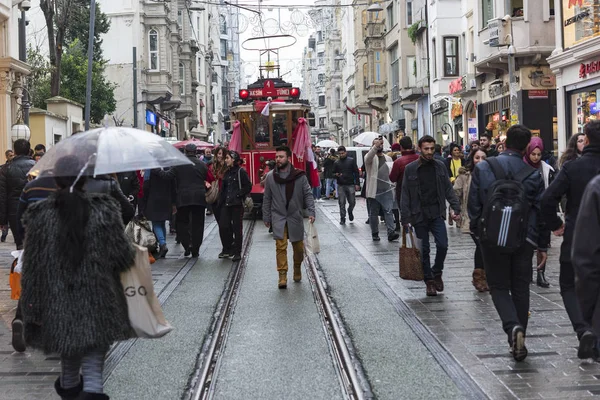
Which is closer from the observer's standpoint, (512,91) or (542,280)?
(542,280)

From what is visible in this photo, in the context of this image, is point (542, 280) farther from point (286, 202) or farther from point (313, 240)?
point (286, 202)

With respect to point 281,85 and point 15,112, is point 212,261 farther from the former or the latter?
point 15,112

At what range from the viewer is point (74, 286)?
518 cm

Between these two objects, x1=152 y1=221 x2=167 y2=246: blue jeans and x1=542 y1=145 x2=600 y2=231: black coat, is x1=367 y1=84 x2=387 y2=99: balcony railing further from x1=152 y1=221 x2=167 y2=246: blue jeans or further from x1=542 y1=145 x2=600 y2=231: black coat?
x1=542 y1=145 x2=600 y2=231: black coat

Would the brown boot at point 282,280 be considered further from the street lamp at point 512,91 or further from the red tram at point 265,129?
the street lamp at point 512,91

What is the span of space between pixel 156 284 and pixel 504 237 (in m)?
6.18

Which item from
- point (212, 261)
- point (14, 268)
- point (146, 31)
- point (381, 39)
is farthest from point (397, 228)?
point (381, 39)

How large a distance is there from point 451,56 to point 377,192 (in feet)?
85.0

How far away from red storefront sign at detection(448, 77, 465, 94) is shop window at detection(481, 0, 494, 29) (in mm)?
4605

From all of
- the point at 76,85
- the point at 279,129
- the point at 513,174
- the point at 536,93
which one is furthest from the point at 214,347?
the point at 76,85

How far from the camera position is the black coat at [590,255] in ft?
14.1

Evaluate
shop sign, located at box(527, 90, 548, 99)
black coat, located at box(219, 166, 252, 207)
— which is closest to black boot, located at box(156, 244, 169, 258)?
black coat, located at box(219, 166, 252, 207)

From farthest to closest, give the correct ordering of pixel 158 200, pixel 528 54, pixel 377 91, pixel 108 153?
pixel 377 91
pixel 528 54
pixel 158 200
pixel 108 153

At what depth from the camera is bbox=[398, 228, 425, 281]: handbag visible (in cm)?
1080
